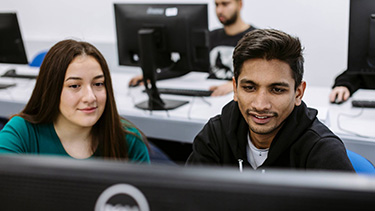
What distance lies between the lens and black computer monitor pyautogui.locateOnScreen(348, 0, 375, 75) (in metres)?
1.93

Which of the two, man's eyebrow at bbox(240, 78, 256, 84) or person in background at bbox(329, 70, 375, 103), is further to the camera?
person in background at bbox(329, 70, 375, 103)

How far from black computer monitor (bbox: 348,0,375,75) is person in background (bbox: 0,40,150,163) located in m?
1.13

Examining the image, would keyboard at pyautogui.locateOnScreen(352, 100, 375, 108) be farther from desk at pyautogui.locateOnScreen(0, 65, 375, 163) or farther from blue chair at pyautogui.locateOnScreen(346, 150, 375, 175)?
blue chair at pyautogui.locateOnScreen(346, 150, 375, 175)

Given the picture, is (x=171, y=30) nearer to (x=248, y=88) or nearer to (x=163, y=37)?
(x=163, y=37)

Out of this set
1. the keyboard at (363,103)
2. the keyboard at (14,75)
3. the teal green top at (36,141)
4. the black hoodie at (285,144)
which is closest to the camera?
the black hoodie at (285,144)

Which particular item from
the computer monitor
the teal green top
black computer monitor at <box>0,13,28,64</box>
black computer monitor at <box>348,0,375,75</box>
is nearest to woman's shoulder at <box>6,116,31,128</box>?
the teal green top

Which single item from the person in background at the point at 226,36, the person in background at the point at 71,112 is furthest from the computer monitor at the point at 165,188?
the person in background at the point at 226,36

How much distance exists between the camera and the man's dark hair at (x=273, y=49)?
131 cm

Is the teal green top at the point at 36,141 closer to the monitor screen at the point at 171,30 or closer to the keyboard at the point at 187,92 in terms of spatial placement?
the monitor screen at the point at 171,30

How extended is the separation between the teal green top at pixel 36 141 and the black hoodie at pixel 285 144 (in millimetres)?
242

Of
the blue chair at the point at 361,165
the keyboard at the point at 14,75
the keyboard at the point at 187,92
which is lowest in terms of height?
the keyboard at the point at 187,92

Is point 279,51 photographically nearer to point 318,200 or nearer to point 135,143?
point 135,143

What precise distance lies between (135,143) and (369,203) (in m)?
1.29

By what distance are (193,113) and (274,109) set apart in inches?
38.9
